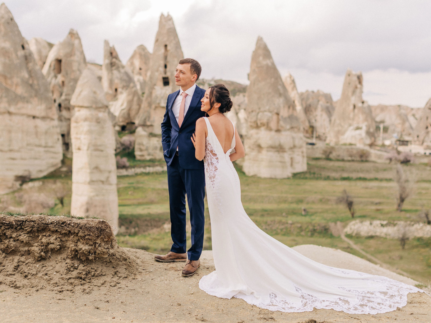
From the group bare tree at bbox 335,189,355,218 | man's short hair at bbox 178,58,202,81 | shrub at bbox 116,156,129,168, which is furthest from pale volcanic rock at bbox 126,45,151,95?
man's short hair at bbox 178,58,202,81

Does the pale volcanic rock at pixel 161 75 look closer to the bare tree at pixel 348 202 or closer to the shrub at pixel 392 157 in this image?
the bare tree at pixel 348 202

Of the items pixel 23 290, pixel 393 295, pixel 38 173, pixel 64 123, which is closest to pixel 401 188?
pixel 393 295

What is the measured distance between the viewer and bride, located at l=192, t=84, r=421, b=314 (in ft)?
10.3

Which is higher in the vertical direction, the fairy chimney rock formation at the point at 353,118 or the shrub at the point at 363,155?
the fairy chimney rock formation at the point at 353,118

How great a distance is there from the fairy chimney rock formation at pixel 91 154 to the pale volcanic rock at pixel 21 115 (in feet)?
18.7

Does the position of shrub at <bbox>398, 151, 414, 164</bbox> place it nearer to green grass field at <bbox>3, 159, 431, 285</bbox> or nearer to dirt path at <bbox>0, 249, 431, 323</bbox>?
green grass field at <bbox>3, 159, 431, 285</bbox>

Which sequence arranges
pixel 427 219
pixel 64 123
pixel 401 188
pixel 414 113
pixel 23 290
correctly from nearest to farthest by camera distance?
pixel 23 290 < pixel 427 219 < pixel 401 188 < pixel 64 123 < pixel 414 113

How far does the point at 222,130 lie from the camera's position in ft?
11.2

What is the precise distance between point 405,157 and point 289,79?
56.9ft

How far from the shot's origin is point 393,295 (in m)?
3.27

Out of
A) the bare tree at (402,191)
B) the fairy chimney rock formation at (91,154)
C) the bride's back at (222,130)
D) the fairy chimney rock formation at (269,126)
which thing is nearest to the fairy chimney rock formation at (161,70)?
the fairy chimney rock formation at (269,126)

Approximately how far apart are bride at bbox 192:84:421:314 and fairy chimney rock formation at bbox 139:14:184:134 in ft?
70.3

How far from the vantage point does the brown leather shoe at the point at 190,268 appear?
11.7ft

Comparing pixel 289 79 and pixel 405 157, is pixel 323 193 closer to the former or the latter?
pixel 405 157
